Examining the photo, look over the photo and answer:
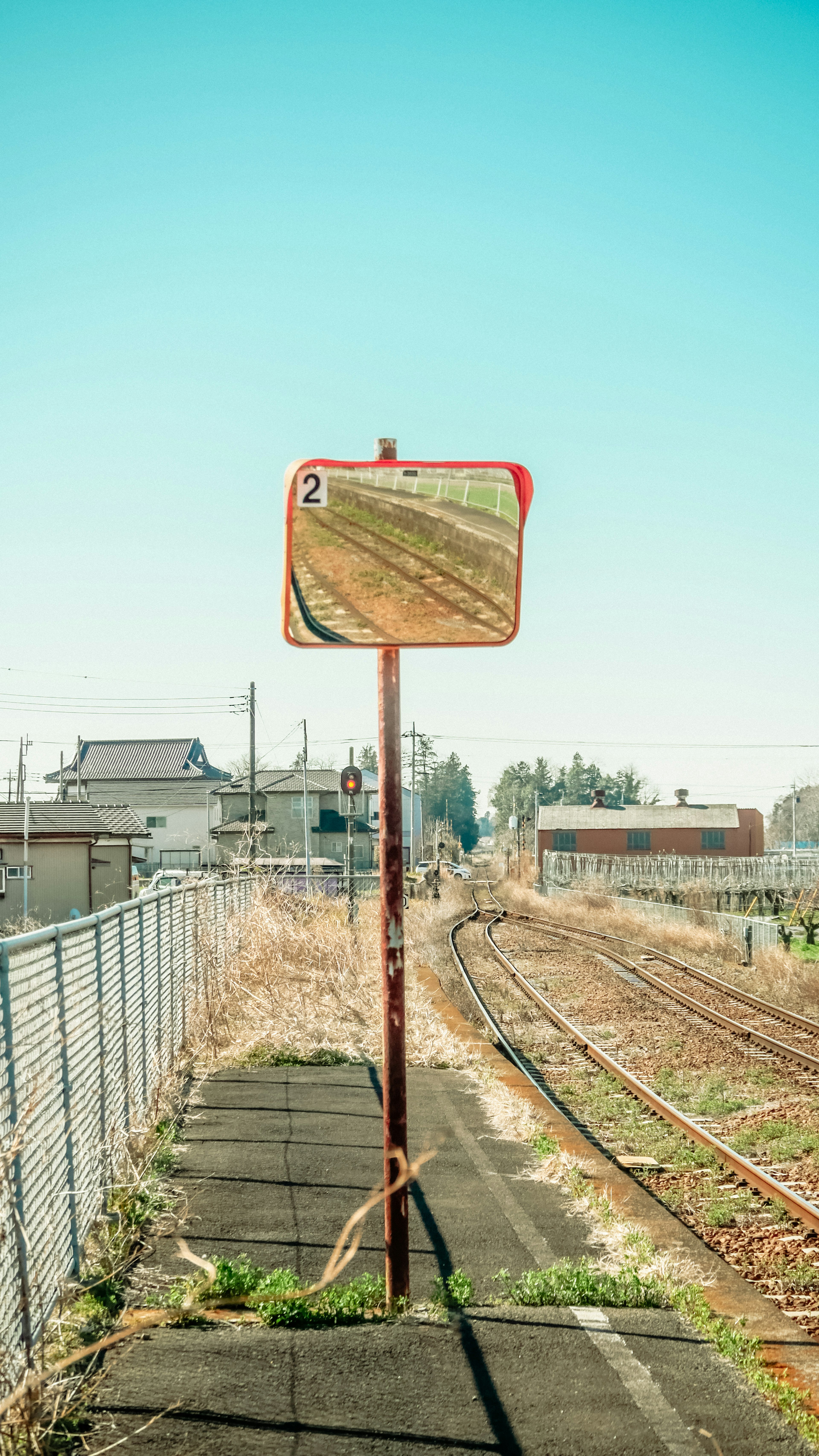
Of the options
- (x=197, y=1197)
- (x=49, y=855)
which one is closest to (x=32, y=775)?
(x=49, y=855)

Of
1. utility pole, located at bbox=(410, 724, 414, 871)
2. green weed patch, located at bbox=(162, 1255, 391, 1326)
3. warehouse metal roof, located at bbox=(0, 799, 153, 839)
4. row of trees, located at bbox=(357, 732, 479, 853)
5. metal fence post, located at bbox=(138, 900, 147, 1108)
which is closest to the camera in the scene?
green weed patch, located at bbox=(162, 1255, 391, 1326)

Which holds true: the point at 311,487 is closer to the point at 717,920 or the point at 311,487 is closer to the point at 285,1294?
the point at 285,1294

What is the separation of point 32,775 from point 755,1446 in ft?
195

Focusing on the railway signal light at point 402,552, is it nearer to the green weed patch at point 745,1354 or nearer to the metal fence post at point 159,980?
the green weed patch at point 745,1354

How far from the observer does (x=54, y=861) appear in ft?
114

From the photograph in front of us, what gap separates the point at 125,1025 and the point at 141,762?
8345 cm

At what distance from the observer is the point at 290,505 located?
403 cm

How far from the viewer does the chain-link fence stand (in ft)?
12.2

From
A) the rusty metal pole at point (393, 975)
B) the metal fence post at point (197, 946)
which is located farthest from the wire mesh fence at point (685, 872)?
the rusty metal pole at point (393, 975)

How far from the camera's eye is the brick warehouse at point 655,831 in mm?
68812

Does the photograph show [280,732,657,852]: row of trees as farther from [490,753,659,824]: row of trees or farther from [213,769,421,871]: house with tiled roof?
[213,769,421,871]: house with tiled roof

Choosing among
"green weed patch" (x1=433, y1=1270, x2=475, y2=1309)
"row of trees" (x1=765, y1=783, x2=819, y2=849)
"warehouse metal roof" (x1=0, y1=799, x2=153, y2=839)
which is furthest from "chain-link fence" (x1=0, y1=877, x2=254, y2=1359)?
→ "row of trees" (x1=765, y1=783, x2=819, y2=849)

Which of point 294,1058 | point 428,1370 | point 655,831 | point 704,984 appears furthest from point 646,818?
point 428,1370

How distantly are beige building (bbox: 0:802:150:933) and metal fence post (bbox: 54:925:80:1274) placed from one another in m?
28.8
